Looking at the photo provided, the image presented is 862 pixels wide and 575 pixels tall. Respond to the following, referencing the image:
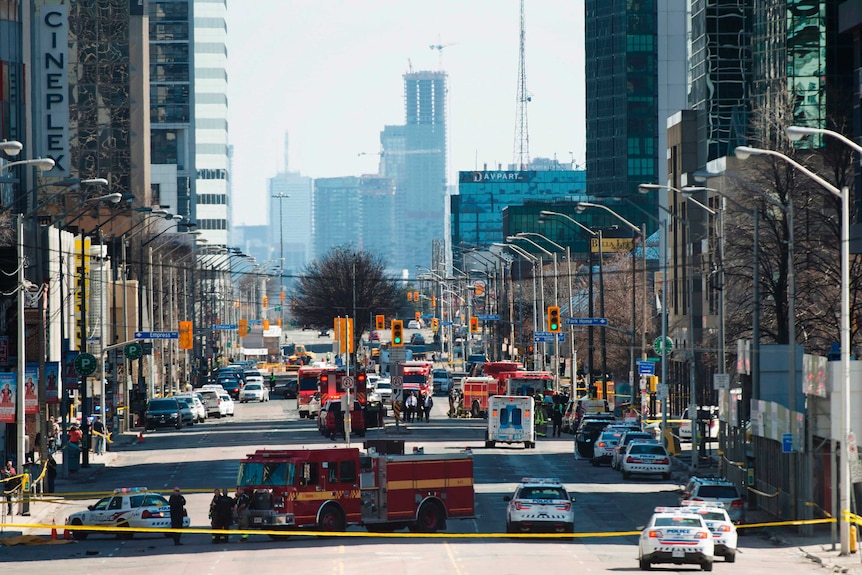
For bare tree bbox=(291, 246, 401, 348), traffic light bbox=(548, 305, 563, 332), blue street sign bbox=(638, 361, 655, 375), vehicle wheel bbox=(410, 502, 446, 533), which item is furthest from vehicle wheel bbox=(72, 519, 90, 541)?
bare tree bbox=(291, 246, 401, 348)

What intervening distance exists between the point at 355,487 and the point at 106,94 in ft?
447

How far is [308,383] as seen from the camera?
289 feet

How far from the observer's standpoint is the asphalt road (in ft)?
108

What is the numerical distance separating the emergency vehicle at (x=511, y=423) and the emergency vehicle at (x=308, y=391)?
2061 centimetres

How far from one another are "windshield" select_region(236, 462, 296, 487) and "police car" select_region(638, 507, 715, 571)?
9090 millimetres

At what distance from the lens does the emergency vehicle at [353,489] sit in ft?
125

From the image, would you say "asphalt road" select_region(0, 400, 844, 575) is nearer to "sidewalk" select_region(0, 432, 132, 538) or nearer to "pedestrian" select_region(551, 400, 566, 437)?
"sidewalk" select_region(0, 432, 132, 538)

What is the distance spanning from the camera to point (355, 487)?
38844 mm

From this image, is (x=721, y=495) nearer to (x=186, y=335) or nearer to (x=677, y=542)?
(x=677, y=542)

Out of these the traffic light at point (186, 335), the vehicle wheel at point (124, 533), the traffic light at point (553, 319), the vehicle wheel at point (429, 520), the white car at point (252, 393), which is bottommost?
the white car at point (252, 393)

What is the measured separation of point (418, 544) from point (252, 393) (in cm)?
7326

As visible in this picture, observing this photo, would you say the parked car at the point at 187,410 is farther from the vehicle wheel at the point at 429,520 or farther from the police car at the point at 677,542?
the police car at the point at 677,542

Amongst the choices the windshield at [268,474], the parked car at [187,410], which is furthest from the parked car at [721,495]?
the parked car at [187,410]

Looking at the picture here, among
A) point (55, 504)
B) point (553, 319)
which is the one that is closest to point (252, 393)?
point (553, 319)
